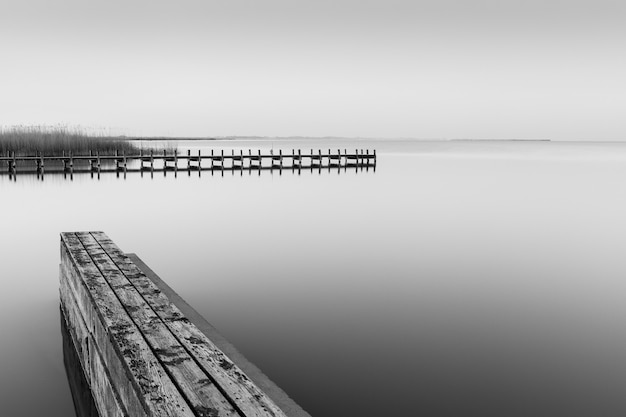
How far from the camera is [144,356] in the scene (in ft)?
11.2

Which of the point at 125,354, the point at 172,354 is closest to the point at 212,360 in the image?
the point at 172,354

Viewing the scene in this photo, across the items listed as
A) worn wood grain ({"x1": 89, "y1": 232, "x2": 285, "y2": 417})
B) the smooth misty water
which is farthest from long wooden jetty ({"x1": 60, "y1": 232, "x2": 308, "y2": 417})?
the smooth misty water

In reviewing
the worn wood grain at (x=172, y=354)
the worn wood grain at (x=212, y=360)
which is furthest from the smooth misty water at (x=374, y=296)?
the worn wood grain at (x=212, y=360)

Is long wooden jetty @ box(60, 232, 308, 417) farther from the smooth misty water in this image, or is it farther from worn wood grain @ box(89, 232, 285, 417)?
the smooth misty water

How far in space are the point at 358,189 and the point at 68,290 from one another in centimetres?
2105

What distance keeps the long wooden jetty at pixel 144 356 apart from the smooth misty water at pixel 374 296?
40.3 inches

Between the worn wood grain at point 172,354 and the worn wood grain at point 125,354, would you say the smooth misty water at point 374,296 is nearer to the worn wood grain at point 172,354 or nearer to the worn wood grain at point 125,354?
the worn wood grain at point 125,354

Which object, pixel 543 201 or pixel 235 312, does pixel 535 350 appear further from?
pixel 543 201

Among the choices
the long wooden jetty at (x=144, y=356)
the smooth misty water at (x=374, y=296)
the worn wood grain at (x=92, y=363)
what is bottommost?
the smooth misty water at (x=374, y=296)

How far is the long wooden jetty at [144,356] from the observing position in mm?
2891

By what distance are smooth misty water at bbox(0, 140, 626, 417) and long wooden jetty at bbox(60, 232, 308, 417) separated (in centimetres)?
102

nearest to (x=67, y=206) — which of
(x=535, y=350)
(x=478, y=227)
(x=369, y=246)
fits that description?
(x=369, y=246)

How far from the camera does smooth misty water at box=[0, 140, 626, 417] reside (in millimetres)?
5293

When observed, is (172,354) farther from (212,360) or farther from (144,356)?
(212,360)
